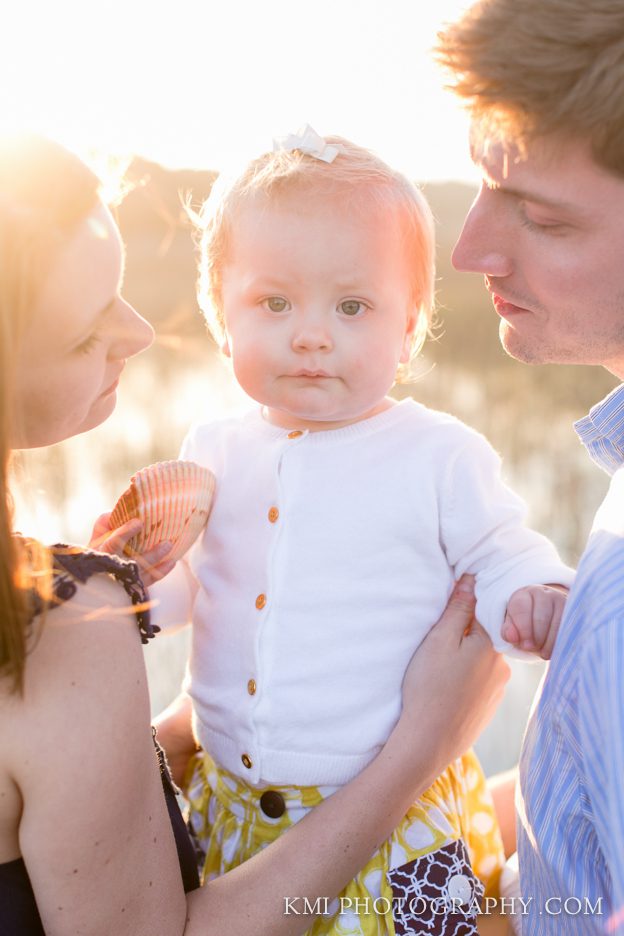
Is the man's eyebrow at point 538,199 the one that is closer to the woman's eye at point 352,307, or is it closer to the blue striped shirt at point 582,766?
the woman's eye at point 352,307

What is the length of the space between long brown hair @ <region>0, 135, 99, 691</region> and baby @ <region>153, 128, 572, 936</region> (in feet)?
2.17

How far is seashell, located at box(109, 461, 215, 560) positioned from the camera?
1851mm

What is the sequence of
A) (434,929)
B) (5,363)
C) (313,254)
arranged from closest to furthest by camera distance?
1. (5,363)
2. (434,929)
3. (313,254)

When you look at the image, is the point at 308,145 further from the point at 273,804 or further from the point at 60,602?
the point at 273,804

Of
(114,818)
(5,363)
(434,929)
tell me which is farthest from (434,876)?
(5,363)

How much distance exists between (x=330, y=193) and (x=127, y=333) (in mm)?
627

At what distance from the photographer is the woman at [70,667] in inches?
46.7

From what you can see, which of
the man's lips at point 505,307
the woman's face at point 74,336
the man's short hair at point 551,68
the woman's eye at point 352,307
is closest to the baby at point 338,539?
the woman's eye at point 352,307

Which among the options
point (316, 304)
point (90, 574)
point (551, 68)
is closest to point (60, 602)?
point (90, 574)

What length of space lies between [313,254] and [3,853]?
47.8 inches

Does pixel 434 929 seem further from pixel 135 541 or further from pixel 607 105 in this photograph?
pixel 607 105

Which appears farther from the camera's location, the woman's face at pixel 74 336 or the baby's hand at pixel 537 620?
the baby's hand at pixel 537 620

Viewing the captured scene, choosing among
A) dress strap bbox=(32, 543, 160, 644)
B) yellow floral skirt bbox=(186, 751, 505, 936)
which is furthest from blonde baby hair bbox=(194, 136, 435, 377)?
yellow floral skirt bbox=(186, 751, 505, 936)

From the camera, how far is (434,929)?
168 centimetres
